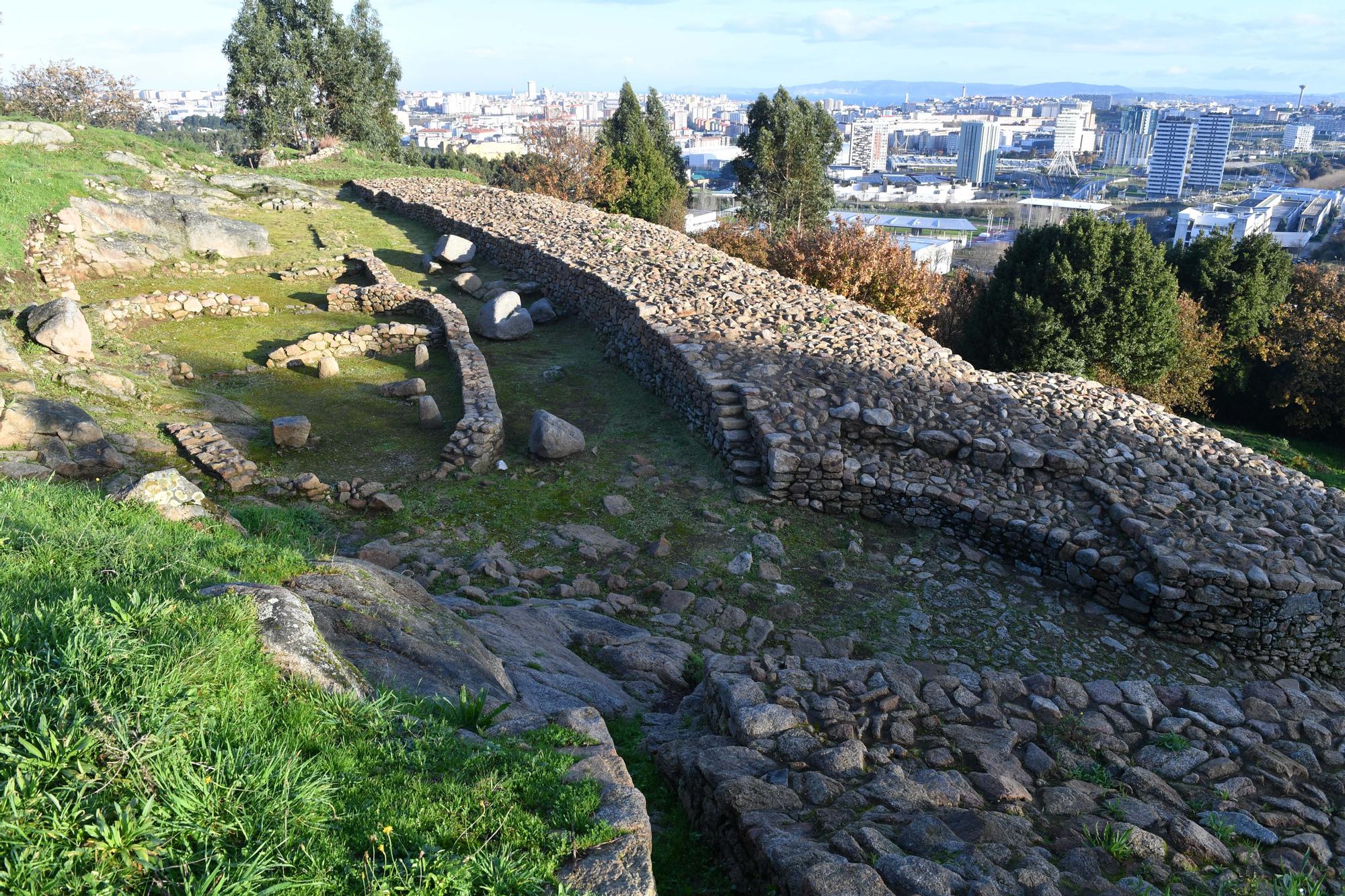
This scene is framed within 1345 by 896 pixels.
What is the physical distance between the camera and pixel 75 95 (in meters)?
42.6

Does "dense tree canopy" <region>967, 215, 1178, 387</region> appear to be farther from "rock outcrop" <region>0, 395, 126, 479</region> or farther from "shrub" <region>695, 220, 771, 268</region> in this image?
"rock outcrop" <region>0, 395, 126, 479</region>

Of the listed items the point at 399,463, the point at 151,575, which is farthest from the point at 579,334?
the point at 151,575

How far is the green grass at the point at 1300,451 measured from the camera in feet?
66.7

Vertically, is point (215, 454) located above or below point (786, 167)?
below

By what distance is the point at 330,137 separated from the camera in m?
41.2

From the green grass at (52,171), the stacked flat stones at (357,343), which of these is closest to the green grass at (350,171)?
the green grass at (52,171)

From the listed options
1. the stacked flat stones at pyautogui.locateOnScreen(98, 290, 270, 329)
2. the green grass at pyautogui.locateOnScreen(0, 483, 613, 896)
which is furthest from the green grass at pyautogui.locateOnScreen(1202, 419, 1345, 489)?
the stacked flat stones at pyautogui.locateOnScreen(98, 290, 270, 329)

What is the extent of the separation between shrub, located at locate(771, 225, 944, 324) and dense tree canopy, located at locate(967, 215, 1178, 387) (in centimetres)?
277

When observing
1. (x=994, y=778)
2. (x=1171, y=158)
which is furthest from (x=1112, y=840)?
(x=1171, y=158)

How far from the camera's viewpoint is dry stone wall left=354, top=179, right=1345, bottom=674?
346 inches

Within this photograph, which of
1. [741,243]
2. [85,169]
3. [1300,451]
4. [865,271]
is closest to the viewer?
[865,271]

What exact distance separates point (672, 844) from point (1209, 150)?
210 metres

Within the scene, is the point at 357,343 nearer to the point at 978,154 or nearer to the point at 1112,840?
the point at 1112,840

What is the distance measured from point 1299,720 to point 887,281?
15.5 meters
